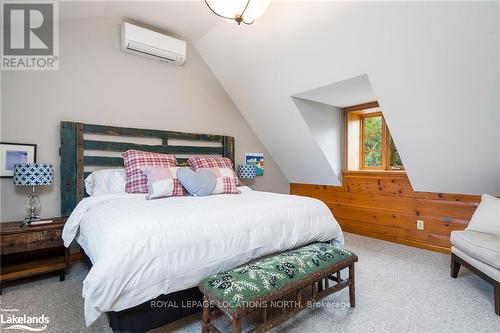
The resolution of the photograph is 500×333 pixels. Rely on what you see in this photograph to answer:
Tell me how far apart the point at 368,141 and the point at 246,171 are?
1.85 meters

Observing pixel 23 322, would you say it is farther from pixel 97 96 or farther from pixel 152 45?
pixel 152 45

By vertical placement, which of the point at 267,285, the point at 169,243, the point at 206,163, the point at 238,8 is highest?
the point at 238,8

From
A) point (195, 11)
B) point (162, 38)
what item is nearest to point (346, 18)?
point (195, 11)

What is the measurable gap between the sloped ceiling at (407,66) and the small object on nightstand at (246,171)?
0.88 meters

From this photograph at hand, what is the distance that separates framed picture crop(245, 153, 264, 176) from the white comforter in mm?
1998

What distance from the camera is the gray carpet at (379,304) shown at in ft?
5.38

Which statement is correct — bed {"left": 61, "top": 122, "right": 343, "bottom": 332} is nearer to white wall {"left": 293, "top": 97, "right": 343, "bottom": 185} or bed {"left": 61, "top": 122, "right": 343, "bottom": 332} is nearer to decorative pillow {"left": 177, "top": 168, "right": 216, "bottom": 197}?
decorative pillow {"left": 177, "top": 168, "right": 216, "bottom": 197}

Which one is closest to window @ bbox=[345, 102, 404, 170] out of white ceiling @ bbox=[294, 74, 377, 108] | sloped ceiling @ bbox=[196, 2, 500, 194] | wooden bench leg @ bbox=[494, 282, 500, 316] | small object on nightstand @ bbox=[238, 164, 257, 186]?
white ceiling @ bbox=[294, 74, 377, 108]

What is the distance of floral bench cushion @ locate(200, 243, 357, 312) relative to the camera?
1298 mm

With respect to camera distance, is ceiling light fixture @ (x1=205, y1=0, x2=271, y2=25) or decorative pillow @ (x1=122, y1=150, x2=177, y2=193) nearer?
ceiling light fixture @ (x1=205, y1=0, x2=271, y2=25)

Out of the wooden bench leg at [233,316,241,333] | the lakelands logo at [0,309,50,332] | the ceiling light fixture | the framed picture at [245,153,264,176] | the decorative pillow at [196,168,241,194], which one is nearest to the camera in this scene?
the wooden bench leg at [233,316,241,333]

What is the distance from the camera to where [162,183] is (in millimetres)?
2416

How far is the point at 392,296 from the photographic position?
2002mm

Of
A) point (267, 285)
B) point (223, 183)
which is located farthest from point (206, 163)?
point (267, 285)
